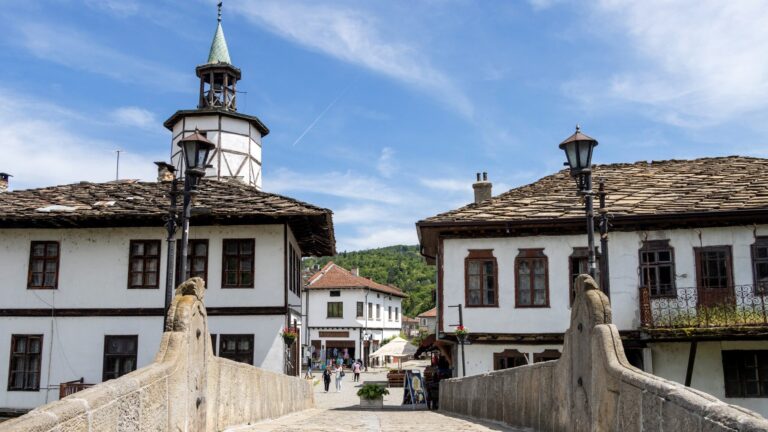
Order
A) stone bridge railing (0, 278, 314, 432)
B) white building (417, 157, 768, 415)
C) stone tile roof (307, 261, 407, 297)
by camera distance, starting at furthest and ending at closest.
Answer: stone tile roof (307, 261, 407, 297), white building (417, 157, 768, 415), stone bridge railing (0, 278, 314, 432)

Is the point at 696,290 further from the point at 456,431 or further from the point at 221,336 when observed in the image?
the point at 221,336

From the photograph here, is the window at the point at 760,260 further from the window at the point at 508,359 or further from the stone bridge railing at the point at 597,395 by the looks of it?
the stone bridge railing at the point at 597,395

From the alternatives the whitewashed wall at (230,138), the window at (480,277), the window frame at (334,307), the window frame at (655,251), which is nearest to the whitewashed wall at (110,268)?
the window at (480,277)

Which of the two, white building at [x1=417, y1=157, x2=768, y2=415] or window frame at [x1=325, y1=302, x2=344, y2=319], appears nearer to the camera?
white building at [x1=417, y1=157, x2=768, y2=415]

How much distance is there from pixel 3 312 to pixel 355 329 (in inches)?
1578

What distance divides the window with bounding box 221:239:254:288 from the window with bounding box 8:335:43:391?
19.2 ft

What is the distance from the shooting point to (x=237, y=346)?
20062 millimetres

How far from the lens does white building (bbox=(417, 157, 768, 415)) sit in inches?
734

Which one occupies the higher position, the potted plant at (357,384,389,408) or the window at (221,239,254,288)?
the window at (221,239,254,288)

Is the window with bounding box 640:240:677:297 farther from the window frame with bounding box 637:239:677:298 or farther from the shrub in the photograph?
the shrub

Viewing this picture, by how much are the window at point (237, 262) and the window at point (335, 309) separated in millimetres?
39690

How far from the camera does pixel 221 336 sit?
20.0m

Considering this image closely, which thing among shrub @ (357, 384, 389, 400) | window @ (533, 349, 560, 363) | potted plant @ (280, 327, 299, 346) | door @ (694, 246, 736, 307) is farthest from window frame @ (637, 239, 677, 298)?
potted plant @ (280, 327, 299, 346)

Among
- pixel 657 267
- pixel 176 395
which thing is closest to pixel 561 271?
pixel 657 267
